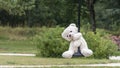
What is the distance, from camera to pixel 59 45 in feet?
62.4

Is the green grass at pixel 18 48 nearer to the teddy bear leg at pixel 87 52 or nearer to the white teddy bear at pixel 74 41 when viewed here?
the white teddy bear at pixel 74 41

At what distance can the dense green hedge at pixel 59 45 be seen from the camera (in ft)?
62.3

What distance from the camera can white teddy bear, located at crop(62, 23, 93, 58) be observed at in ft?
59.7

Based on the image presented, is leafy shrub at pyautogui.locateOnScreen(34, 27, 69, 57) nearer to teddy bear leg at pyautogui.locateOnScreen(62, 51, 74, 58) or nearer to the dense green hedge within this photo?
the dense green hedge

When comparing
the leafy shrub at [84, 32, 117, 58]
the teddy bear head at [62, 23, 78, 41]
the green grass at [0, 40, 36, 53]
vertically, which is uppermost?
the teddy bear head at [62, 23, 78, 41]

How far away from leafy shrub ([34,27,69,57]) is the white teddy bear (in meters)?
0.63

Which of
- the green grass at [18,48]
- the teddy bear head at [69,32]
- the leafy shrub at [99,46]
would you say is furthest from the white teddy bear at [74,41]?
the green grass at [18,48]

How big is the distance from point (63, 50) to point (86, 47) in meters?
1.14

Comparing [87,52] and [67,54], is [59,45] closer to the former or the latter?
[67,54]

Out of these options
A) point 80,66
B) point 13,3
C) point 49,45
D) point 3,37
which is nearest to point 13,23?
point 3,37

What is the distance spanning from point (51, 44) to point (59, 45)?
38 cm

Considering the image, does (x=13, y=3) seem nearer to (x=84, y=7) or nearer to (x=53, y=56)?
(x=84, y=7)

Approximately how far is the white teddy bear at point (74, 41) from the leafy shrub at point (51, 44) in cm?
63

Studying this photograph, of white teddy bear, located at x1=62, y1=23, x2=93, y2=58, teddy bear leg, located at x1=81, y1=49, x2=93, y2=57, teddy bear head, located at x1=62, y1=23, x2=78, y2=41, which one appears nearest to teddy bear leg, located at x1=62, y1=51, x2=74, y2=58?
white teddy bear, located at x1=62, y1=23, x2=93, y2=58
